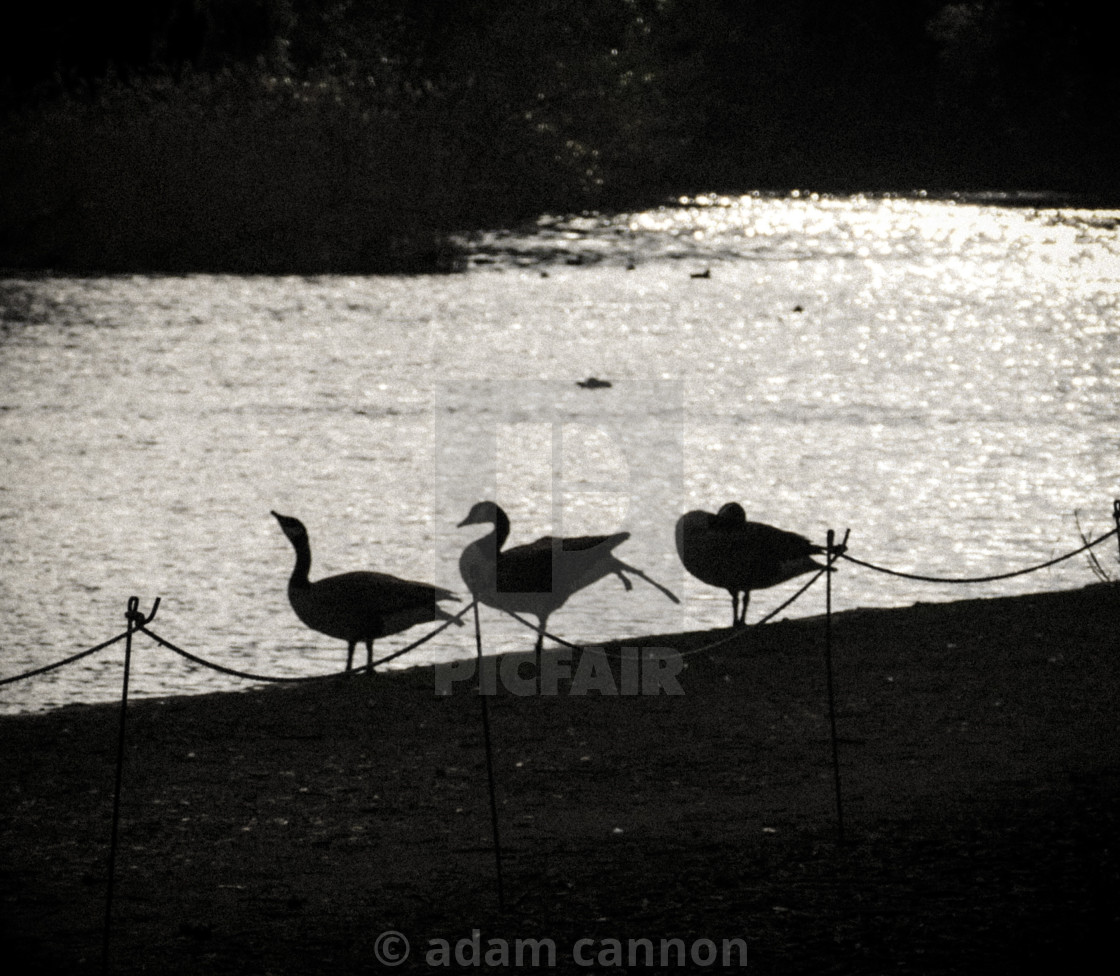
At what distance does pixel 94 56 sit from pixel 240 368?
18.3 metres

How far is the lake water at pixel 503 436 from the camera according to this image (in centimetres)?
1177

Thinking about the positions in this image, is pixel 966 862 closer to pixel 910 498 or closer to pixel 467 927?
pixel 467 927

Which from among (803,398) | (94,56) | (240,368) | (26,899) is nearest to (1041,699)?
(26,899)

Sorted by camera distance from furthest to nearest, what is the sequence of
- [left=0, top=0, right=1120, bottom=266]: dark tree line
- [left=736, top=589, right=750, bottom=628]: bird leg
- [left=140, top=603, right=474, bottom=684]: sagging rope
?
[left=0, top=0, right=1120, bottom=266]: dark tree line → [left=736, top=589, right=750, bottom=628]: bird leg → [left=140, top=603, right=474, bottom=684]: sagging rope

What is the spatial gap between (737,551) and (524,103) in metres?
42.4

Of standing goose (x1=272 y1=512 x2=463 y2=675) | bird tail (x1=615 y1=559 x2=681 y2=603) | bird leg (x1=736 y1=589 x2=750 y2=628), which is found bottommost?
standing goose (x1=272 y1=512 x2=463 y2=675)

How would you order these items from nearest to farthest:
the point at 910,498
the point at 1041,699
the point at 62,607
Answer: the point at 1041,699 → the point at 62,607 → the point at 910,498

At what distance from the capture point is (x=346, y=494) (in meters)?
14.7

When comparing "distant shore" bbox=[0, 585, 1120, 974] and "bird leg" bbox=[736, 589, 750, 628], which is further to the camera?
"bird leg" bbox=[736, 589, 750, 628]

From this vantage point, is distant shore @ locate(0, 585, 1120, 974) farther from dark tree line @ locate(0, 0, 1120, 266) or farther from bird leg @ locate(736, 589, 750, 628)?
dark tree line @ locate(0, 0, 1120, 266)

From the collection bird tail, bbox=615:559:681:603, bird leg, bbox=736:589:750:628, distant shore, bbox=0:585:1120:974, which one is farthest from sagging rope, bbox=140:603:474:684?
bird leg, bbox=736:589:750:628

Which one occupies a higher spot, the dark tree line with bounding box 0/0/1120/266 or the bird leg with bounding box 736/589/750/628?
the dark tree line with bounding box 0/0/1120/266

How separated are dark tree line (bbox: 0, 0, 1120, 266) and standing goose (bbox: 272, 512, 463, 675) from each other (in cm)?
2401

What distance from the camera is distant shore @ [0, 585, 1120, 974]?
6.27 metres
